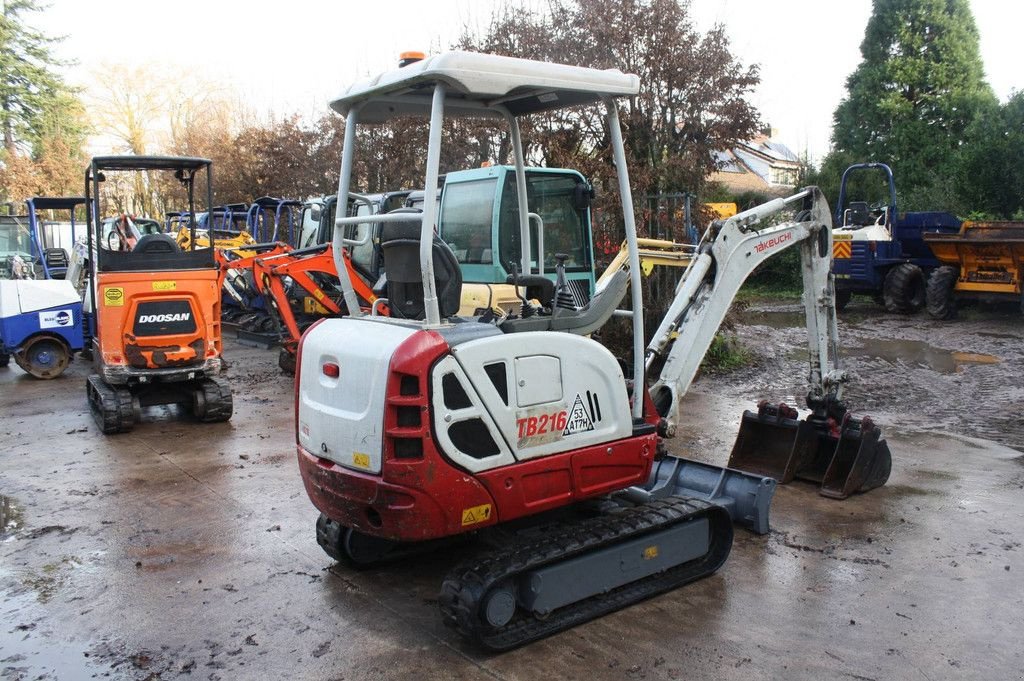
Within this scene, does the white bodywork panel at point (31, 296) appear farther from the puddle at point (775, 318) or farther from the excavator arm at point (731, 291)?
the puddle at point (775, 318)

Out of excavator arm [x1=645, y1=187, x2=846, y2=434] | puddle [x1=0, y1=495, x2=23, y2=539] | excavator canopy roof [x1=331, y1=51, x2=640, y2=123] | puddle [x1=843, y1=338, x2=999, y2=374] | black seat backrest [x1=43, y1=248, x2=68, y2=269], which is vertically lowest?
puddle [x1=0, y1=495, x2=23, y2=539]

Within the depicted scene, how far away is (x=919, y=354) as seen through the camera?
39.8 ft

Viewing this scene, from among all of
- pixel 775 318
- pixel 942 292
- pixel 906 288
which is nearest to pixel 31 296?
pixel 775 318

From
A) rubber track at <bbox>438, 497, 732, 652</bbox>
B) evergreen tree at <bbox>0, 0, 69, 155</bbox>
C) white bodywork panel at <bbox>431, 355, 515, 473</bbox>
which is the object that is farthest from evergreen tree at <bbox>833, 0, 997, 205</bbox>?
evergreen tree at <bbox>0, 0, 69, 155</bbox>

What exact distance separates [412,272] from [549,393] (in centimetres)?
90

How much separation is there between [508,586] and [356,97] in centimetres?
250

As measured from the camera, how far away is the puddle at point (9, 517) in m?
5.72

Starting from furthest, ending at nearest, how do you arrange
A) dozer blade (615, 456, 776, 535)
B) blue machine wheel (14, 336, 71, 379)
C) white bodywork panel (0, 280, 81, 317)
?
blue machine wheel (14, 336, 71, 379) < white bodywork panel (0, 280, 81, 317) < dozer blade (615, 456, 776, 535)

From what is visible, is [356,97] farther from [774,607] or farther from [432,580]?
[774,607]

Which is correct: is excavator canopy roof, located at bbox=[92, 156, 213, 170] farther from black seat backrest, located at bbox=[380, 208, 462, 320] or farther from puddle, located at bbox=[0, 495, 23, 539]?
black seat backrest, located at bbox=[380, 208, 462, 320]

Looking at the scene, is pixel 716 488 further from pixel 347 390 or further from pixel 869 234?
pixel 869 234

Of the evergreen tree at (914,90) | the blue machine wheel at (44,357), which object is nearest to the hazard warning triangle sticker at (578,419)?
the blue machine wheel at (44,357)

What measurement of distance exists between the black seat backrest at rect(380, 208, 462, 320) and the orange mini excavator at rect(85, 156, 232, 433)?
457 centimetres

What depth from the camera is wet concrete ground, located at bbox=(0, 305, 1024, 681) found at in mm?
3875
